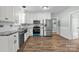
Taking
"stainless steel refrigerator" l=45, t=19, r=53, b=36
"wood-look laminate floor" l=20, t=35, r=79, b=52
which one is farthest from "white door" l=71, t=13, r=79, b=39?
"stainless steel refrigerator" l=45, t=19, r=53, b=36

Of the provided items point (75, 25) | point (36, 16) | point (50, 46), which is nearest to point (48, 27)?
point (36, 16)

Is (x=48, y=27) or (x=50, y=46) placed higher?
(x=48, y=27)

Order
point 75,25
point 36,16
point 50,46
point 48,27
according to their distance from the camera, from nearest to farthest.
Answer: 1. point 50,46
2. point 75,25
3. point 36,16
4. point 48,27

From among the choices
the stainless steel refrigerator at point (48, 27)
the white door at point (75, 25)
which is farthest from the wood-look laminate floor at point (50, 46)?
the stainless steel refrigerator at point (48, 27)

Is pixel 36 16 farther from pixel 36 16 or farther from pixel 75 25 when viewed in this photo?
pixel 75 25

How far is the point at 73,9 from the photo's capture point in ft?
17.8

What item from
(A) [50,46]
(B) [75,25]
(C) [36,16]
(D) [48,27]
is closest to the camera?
(A) [50,46]

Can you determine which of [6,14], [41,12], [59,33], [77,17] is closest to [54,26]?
[59,33]

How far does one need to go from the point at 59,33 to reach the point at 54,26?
28.2 inches

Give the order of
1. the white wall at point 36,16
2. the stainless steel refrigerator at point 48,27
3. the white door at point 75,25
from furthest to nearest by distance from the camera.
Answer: the stainless steel refrigerator at point 48,27 < the white wall at point 36,16 < the white door at point 75,25

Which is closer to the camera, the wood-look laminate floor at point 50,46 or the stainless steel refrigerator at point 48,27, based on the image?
the wood-look laminate floor at point 50,46

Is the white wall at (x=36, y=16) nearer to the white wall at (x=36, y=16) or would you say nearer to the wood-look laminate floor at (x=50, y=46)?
the white wall at (x=36, y=16)

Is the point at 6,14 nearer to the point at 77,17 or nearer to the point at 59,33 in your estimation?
the point at 77,17

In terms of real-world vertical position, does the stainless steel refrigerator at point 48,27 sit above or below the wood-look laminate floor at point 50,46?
above
